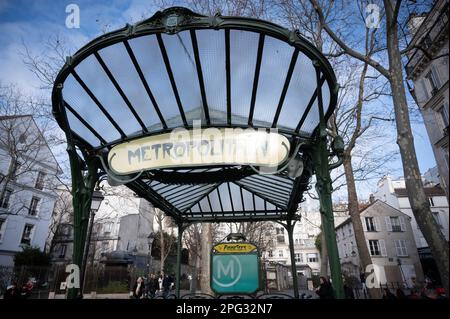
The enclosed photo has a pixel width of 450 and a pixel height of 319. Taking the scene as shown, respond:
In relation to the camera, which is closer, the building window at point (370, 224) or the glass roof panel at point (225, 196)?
the glass roof panel at point (225, 196)

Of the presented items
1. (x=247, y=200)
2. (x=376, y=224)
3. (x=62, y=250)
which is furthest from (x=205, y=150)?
(x=62, y=250)

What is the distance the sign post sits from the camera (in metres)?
4.80

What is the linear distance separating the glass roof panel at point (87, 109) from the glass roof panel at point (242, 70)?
1812 mm

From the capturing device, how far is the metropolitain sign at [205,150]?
330 centimetres

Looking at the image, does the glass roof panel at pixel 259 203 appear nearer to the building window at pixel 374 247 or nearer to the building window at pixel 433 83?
the building window at pixel 433 83

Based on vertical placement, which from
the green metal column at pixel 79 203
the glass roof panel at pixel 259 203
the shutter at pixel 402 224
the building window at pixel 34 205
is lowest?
the green metal column at pixel 79 203

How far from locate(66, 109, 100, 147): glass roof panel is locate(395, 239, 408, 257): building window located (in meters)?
36.3

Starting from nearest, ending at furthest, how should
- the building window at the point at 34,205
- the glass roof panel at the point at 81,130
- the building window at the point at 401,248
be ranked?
the glass roof panel at the point at 81,130 → the building window at the point at 34,205 → the building window at the point at 401,248

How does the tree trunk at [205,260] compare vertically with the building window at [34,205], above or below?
below

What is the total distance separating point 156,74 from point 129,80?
360 mm

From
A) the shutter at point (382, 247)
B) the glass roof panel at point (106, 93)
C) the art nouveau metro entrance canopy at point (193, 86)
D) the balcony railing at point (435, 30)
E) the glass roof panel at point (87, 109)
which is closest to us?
the balcony railing at point (435, 30)

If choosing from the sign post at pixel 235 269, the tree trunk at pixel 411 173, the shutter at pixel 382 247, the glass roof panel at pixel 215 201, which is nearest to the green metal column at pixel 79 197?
the sign post at pixel 235 269

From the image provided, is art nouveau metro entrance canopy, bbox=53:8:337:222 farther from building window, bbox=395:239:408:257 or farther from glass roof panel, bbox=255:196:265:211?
building window, bbox=395:239:408:257

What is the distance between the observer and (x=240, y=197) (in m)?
6.47
